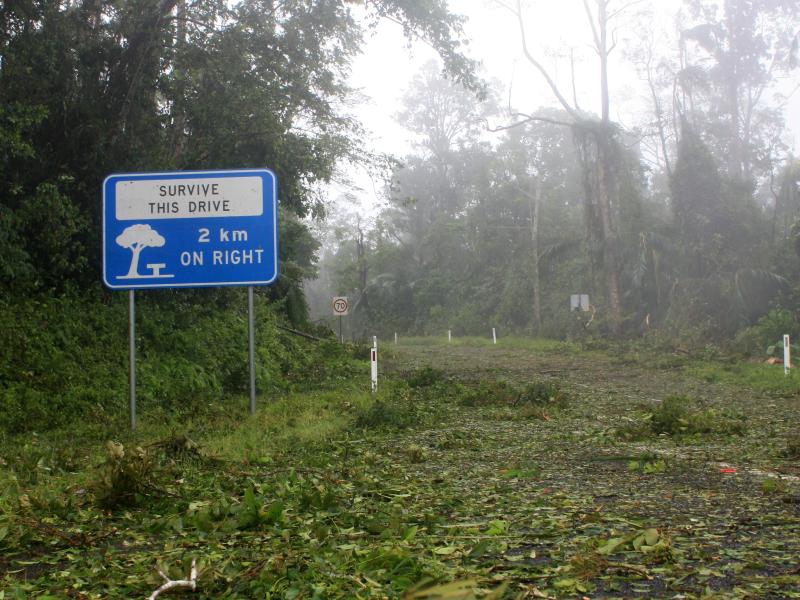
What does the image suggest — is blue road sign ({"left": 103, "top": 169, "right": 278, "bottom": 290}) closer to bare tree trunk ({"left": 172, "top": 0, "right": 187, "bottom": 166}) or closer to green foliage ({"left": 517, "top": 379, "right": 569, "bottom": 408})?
green foliage ({"left": 517, "top": 379, "right": 569, "bottom": 408})

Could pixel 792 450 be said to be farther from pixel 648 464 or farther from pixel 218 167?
pixel 218 167

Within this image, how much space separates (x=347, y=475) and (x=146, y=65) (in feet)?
34.8

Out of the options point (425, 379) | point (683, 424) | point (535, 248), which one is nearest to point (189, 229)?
point (425, 379)

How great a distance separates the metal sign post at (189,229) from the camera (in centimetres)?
1005

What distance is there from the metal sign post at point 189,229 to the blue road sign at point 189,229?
11mm

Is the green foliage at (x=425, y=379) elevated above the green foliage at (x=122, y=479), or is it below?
below

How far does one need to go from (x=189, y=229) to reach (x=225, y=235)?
466 mm

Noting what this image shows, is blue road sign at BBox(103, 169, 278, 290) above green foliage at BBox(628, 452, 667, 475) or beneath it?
above

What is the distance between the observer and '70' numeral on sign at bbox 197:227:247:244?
1022cm

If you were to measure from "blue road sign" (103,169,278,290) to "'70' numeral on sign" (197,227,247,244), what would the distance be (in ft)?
0.04

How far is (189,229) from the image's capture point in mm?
10195

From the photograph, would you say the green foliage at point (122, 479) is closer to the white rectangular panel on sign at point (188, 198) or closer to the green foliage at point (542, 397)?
the white rectangular panel on sign at point (188, 198)

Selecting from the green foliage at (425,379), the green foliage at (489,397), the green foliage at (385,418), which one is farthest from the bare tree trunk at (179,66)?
the green foliage at (385,418)

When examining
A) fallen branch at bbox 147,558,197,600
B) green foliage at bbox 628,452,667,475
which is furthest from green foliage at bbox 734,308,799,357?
fallen branch at bbox 147,558,197,600
